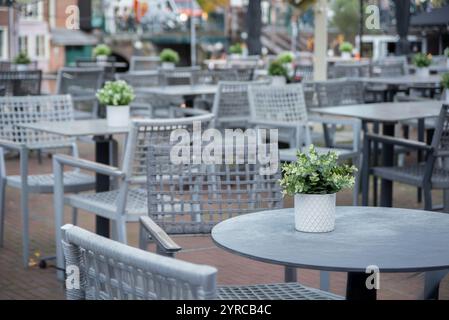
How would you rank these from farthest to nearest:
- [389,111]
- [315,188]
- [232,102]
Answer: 1. [232,102]
2. [389,111]
3. [315,188]

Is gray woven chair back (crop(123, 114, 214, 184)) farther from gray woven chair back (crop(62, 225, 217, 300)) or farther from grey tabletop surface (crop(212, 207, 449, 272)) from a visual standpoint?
gray woven chair back (crop(62, 225, 217, 300))

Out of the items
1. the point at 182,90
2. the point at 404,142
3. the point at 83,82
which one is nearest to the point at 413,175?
the point at 404,142

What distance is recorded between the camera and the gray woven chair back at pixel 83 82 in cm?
997

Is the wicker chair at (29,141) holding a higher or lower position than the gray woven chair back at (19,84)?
lower

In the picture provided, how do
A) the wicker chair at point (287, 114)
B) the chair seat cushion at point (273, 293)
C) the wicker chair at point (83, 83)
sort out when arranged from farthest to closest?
the wicker chair at point (83, 83) → the wicker chair at point (287, 114) → the chair seat cushion at point (273, 293)

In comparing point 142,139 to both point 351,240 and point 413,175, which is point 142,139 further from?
point 351,240

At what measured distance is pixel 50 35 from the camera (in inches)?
1519

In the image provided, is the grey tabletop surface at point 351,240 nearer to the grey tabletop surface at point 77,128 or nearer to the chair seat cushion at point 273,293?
the chair seat cushion at point 273,293

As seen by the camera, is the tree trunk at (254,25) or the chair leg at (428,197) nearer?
the chair leg at (428,197)

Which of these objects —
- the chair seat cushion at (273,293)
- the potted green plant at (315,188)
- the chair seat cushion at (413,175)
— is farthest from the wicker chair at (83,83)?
the potted green plant at (315,188)

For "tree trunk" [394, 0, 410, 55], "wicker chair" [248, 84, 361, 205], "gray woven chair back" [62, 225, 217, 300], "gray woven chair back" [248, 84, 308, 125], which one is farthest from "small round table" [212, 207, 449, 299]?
"tree trunk" [394, 0, 410, 55]

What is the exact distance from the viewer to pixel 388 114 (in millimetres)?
6238

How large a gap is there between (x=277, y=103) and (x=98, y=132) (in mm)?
2479

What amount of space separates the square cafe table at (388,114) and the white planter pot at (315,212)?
10.3 feet
